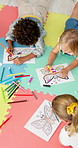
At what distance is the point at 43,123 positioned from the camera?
1.13 metres

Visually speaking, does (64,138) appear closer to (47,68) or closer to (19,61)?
(47,68)

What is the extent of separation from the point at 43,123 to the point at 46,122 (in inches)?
0.8

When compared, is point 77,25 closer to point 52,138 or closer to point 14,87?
point 14,87

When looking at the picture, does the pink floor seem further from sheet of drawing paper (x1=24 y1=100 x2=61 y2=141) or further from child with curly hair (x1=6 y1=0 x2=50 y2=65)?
child with curly hair (x1=6 y1=0 x2=50 y2=65)

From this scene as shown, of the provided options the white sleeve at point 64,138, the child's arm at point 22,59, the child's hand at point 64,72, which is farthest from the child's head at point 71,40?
the white sleeve at point 64,138

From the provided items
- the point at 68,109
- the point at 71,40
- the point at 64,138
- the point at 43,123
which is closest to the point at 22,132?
the point at 43,123

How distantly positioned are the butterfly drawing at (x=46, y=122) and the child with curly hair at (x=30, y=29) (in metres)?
0.51

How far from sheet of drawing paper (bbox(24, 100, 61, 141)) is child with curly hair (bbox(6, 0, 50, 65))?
1.61ft

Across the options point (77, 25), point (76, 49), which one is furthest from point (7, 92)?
point (77, 25)

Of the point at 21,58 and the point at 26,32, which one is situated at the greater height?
the point at 26,32

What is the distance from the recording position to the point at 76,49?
119 centimetres

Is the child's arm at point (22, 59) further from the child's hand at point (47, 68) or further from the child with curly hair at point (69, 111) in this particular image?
the child with curly hair at point (69, 111)

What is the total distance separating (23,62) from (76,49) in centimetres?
50

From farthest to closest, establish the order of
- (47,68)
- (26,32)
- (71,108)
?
1. (47,68)
2. (26,32)
3. (71,108)
